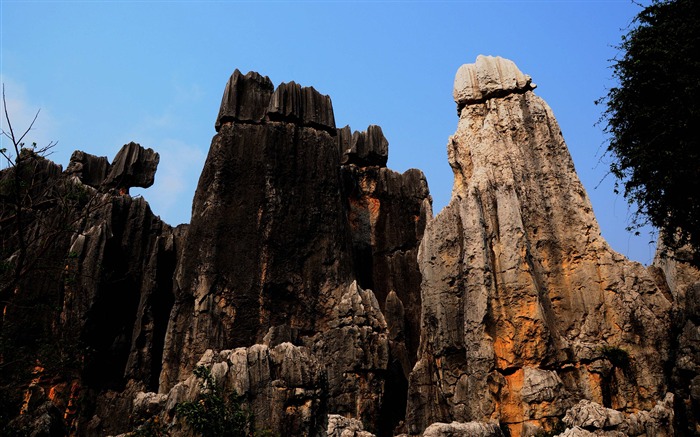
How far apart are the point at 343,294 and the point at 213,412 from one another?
16146mm

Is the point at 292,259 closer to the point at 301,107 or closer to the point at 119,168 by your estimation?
the point at 301,107

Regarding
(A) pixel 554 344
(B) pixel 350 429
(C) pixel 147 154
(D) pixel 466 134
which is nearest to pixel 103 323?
(C) pixel 147 154

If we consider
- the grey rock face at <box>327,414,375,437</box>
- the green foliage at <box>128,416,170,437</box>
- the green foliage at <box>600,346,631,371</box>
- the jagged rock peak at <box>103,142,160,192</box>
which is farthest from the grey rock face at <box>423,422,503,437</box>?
the jagged rock peak at <box>103,142,160,192</box>

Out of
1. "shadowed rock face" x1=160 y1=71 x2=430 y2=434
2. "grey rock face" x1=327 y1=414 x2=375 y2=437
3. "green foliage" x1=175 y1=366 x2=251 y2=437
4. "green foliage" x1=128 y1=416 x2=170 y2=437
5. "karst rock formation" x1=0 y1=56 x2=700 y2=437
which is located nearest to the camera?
"green foliage" x1=175 y1=366 x2=251 y2=437

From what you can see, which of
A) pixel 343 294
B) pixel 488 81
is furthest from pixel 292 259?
pixel 488 81

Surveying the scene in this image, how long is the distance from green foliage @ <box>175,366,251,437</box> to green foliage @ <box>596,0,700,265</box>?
1447cm

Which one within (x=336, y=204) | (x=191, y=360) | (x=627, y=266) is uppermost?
(x=336, y=204)

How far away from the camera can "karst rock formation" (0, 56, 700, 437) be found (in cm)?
1898

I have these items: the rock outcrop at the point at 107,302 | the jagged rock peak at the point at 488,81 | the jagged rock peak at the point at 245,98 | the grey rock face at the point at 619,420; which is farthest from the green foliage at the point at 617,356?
the rock outcrop at the point at 107,302

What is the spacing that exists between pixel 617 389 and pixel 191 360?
17.9 metres

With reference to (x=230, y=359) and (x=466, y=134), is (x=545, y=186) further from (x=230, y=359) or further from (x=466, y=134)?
(x=230, y=359)

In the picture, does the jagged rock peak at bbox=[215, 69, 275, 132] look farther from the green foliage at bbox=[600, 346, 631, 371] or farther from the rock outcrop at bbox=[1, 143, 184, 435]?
the green foliage at bbox=[600, 346, 631, 371]

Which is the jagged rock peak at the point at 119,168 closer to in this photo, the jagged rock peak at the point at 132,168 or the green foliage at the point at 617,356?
the jagged rock peak at the point at 132,168

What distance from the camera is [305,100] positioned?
37.3 meters
